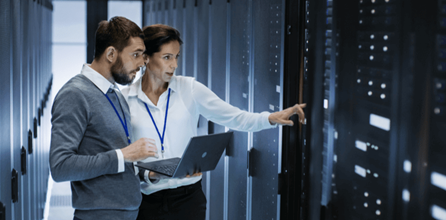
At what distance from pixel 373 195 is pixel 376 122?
22 cm

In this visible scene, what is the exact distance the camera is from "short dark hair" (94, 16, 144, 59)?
1564mm

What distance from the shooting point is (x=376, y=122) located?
1104 millimetres

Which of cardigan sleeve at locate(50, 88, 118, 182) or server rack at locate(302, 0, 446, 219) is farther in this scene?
cardigan sleeve at locate(50, 88, 118, 182)

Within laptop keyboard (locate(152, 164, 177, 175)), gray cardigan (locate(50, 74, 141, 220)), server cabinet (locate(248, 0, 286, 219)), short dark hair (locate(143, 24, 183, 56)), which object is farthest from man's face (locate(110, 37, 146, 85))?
→ server cabinet (locate(248, 0, 286, 219))

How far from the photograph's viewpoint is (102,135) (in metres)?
1.46

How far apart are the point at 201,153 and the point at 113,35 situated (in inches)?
24.1

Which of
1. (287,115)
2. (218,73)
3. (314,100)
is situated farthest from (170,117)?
(218,73)

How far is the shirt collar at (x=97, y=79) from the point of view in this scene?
1519 millimetres

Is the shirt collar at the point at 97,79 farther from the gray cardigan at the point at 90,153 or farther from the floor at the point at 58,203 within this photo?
the floor at the point at 58,203

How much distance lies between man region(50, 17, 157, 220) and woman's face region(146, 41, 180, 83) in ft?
0.95

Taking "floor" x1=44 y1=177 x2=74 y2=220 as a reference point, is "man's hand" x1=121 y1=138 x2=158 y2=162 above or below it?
above

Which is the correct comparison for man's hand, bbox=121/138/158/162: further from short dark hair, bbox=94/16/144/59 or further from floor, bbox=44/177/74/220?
floor, bbox=44/177/74/220

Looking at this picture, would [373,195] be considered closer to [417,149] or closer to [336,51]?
[417,149]

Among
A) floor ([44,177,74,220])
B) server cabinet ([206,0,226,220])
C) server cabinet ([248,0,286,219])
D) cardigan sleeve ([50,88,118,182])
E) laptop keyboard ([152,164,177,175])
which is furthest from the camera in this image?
floor ([44,177,74,220])
